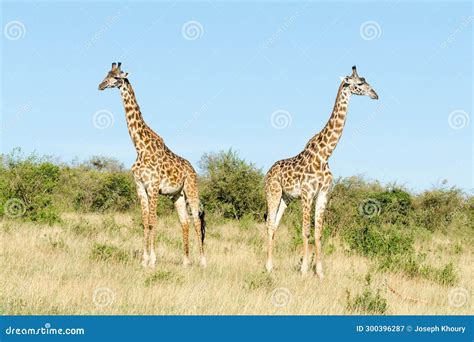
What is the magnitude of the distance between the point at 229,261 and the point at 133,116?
3.31 metres

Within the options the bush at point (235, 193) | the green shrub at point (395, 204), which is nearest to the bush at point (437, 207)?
the green shrub at point (395, 204)

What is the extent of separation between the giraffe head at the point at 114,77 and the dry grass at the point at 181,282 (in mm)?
3068

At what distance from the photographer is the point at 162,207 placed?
72.9 ft

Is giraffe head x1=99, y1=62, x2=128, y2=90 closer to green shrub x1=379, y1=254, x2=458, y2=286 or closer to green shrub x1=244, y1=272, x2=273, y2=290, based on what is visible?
green shrub x1=244, y1=272, x2=273, y2=290

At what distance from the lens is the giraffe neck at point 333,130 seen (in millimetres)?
Answer: 12258

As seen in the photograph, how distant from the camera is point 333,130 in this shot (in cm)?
1233

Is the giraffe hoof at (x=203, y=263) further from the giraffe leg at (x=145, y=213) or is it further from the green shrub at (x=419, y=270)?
the green shrub at (x=419, y=270)

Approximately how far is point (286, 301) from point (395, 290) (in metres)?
2.42

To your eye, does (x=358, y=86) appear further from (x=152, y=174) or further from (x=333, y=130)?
(x=152, y=174)

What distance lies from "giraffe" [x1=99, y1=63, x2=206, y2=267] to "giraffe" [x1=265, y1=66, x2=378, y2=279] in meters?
1.54

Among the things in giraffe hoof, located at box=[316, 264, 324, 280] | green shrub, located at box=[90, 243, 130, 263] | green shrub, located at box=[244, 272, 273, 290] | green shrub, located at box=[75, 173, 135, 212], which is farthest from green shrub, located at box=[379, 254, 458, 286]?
green shrub, located at box=[75, 173, 135, 212]

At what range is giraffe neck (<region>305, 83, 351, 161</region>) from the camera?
12.3m

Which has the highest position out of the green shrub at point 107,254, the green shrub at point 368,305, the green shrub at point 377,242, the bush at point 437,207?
the bush at point 437,207
